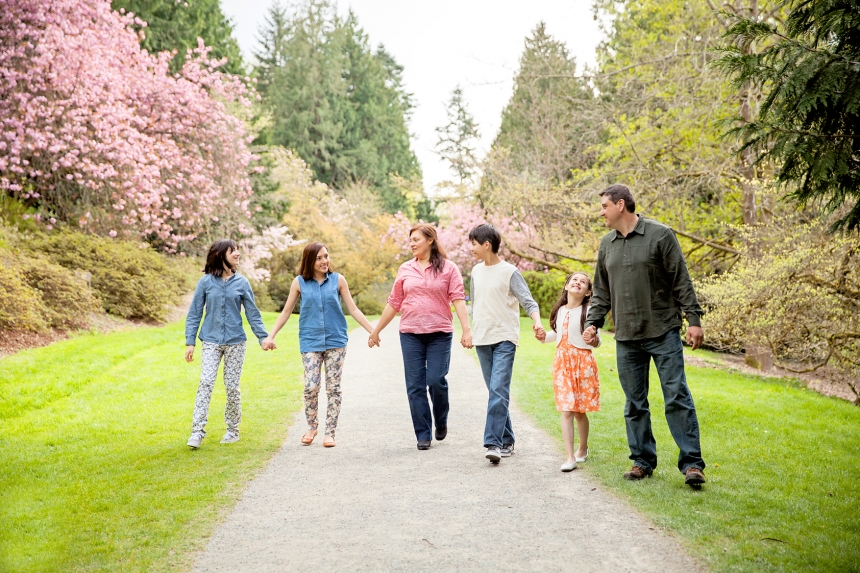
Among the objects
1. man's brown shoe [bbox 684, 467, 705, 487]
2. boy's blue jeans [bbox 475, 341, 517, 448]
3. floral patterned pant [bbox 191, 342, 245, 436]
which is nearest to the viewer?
man's brown shoe [bbox 684, 467, 705, 487]

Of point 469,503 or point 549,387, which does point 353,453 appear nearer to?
point 469,503

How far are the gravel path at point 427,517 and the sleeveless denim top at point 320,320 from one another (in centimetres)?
92

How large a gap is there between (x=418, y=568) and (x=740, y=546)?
1.71 meters

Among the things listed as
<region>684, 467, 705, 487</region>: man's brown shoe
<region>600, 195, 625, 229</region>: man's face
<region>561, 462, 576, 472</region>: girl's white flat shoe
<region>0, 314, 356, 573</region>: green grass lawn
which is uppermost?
<region>600, 195, 625, 229</region>: man's face

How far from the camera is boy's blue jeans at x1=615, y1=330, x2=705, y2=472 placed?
16.5ft

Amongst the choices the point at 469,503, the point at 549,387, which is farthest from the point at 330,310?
the point at 549,387

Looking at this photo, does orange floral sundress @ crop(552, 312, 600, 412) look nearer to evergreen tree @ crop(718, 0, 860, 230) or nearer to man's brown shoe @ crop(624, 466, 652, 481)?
man's brown shoe @ crop(624, 466, 652, 481)

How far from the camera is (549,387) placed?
1042cm

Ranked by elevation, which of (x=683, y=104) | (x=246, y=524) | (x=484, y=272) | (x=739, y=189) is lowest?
(x=246, y=524)

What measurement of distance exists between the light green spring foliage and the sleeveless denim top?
656 centimetres

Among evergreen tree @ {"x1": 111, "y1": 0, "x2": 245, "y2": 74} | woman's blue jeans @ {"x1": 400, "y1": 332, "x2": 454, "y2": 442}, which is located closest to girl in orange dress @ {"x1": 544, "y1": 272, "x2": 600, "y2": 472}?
woman's blue jeans @ {"x1": 400, "y1": 332, "x2": 454, "y2": 442}

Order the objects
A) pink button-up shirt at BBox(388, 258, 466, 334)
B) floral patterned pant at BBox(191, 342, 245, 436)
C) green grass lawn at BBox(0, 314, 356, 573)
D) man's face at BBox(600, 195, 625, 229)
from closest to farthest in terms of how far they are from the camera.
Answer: green grass lawn at BBox(0, 314, 356, 573) → man's face at BBox(600, 195, 625, 229) → pink button-up shirt at BBox(388, 258, 466, 334) → floral patterned pant at BBox(191, 342, 245, 436)

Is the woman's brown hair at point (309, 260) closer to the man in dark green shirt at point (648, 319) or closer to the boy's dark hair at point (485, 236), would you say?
the boy's dark hair at point (485, 236)

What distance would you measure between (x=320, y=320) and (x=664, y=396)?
9.93 feet
